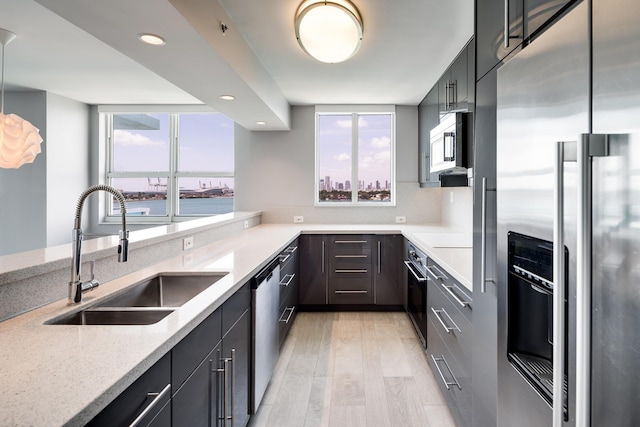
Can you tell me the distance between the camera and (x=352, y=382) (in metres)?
2.41

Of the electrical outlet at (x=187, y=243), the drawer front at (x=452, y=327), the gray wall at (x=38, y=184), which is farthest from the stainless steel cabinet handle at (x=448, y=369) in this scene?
the gray wall at (x=38, y=184)

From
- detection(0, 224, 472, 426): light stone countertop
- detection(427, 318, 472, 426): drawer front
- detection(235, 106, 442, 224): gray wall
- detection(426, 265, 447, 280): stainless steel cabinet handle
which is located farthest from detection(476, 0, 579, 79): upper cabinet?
detection(235, 106, 442, 224): gray wall

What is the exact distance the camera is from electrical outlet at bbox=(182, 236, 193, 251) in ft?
8.17

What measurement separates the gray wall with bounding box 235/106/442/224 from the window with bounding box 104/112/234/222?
2.46 feet

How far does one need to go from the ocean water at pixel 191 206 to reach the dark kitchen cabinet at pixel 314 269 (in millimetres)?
1879

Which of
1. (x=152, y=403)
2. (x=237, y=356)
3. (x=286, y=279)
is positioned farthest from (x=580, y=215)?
(x=286, y=279)

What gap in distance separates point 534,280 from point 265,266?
61.0 inches

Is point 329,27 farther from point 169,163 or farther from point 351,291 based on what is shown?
point 169,163

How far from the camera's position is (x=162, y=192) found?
5.22 metres

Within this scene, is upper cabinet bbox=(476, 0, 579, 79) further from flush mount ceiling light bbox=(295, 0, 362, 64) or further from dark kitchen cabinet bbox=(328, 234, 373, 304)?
dark kitchen cabinet bbox=(328, 234, 373, 304)

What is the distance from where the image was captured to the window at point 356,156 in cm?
459

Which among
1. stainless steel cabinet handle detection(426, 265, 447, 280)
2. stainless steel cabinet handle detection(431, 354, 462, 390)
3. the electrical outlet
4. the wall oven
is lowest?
stainless steel cabinet handle detection(431, 354, 462, 390)

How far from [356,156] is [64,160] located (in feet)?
12.3

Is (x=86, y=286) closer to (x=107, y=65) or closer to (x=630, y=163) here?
(x=630, y=163)
